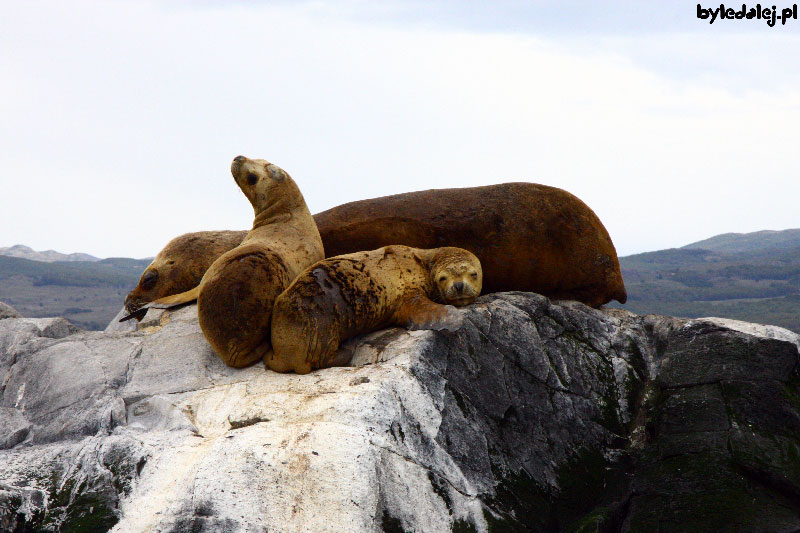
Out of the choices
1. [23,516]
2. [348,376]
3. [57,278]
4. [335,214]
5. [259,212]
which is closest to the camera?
[23,516]

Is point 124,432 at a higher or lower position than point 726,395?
higher

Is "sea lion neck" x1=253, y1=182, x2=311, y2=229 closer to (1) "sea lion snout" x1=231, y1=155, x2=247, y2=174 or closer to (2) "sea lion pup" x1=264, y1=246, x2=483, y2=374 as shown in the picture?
(1) "sea lion snout" x1=231, y1=155, x2=247, y2=174

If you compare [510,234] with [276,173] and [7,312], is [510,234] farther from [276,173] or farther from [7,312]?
[7,312]

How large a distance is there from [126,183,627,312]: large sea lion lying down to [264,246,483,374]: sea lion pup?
105 cm

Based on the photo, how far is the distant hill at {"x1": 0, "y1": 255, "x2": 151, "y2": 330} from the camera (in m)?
84.9

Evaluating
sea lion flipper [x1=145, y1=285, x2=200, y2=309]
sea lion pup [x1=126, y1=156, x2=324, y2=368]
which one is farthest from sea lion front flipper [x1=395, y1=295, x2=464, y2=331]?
sea lion flipper [x1=145, y1=285, x2=200, y2=309]

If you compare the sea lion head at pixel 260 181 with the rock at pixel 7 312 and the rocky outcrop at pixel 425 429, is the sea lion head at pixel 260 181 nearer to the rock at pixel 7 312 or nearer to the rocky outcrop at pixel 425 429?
the rocky outcrop at pixel 425 429

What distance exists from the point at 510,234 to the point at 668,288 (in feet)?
234

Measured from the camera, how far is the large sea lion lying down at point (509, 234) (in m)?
9.11

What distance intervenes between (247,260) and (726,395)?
482 centimetres

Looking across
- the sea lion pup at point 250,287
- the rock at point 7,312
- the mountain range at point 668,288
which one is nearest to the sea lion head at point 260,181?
the sea lion pup at point 250,287

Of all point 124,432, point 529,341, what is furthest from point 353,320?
point 124,432

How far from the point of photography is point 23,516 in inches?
209

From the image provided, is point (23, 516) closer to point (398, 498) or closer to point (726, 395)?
point (398, 498)
